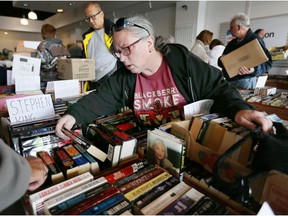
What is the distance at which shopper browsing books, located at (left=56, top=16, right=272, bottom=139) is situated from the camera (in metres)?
0.92

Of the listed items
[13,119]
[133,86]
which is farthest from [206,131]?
[13,119]

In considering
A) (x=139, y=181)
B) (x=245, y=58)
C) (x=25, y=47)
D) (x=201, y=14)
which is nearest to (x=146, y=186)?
(x=139, y=181)

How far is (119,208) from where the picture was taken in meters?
0.49

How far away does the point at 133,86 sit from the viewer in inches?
43.7

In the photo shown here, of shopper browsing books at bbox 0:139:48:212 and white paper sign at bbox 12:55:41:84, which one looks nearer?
shopper browsing books at bbox 0:139:48:212

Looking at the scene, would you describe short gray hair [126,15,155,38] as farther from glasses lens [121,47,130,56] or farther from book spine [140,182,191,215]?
book spine [140,182,191,215]

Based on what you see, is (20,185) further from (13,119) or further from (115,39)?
(115,39)

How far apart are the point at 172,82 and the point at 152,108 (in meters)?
0.17

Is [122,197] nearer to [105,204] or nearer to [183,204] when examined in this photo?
[105,204]

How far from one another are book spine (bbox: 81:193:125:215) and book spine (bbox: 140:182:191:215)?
0.07 metres

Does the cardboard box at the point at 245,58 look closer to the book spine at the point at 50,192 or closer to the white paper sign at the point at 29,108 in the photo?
the white paper sign at the point at 29,108

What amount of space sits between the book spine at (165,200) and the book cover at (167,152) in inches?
2.6

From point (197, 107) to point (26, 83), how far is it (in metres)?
1.32

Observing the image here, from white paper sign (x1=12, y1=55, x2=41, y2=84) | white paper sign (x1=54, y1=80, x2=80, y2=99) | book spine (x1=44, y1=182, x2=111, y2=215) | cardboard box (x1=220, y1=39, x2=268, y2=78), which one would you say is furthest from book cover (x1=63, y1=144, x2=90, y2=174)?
cardboard box (x1=220, y1=39, x2=268, y2=78)
